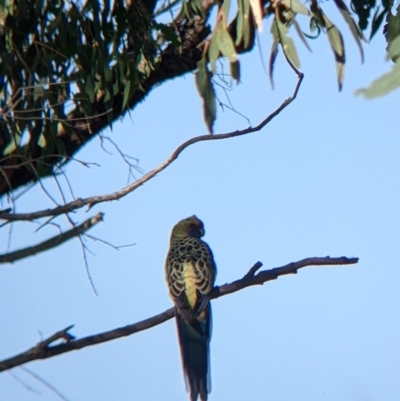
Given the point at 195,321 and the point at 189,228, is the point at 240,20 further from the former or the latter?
the point at 189,228

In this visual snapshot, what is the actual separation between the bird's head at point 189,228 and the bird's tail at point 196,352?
32.6 inches

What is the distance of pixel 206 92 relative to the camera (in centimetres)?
314

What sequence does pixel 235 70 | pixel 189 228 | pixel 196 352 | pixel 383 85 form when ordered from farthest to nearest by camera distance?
pixel 189 228 < pixel 196 352 < pixel 235 70 < pixel 383 85

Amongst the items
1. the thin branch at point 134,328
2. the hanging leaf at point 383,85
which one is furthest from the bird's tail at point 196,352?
the hanging leaf at point 383,85

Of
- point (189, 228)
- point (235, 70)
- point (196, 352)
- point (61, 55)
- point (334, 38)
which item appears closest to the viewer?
point (235, 70)

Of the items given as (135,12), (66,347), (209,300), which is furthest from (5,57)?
(66,347)

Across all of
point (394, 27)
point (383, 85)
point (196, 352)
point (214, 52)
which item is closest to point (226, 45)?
point (214, 52)

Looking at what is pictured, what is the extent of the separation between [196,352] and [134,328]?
1247 mm

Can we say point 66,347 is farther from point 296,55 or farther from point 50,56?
point 50,56

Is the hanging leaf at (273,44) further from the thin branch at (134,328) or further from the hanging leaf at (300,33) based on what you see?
the thin branch at (134,328)

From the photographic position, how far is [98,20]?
373cm

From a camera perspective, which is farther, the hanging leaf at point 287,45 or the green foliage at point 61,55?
the green foliage at point 61,55

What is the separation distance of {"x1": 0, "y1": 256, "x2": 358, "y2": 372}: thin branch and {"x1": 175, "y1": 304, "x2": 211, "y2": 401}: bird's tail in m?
0.61

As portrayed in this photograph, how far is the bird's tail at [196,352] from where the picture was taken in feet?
12.5
